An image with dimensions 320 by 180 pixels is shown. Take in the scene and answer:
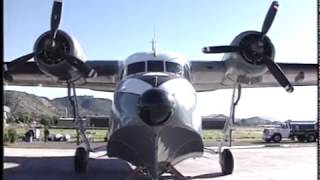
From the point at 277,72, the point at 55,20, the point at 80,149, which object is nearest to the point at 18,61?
the point at 55,20

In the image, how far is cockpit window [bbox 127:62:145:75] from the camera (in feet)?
37.4

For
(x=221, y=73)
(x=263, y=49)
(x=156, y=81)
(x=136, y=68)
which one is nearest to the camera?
(x=156, y=81)

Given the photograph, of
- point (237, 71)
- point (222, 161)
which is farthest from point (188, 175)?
point (237, 71)

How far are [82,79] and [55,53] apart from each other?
8.13 ft

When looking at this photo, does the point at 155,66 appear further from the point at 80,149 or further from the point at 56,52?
the point at 80,149

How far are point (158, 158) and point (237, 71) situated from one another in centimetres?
503

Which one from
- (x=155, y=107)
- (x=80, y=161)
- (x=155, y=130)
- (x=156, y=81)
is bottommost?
(x=80, y=161)

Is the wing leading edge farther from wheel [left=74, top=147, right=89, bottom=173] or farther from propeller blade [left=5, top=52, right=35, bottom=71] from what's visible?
wheel [left=74, top=147, right=89, bottom=173]

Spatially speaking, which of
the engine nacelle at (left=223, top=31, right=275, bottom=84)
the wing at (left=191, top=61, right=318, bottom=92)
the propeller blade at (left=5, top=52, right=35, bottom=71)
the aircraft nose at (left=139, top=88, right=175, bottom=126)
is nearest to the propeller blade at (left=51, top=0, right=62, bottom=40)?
the propeller blade at (left=5, top=52, right=35, bottom=71)

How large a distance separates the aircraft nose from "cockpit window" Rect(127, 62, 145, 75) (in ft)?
8.65

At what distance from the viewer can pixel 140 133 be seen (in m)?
9.26

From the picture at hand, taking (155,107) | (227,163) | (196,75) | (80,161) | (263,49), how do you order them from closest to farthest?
(155,107) → (263,49) → (227,163) → (80,161) → (196,75)

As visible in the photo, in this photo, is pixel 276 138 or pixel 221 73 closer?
pixel 221 73

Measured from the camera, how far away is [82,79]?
1470cm
